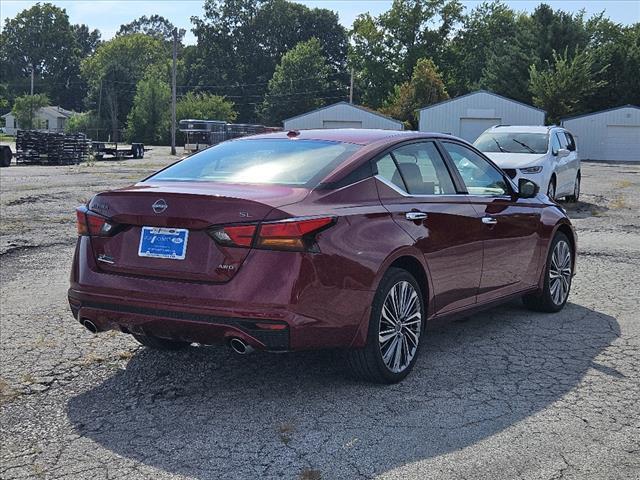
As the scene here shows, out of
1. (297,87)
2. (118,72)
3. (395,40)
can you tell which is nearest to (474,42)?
(395,40)

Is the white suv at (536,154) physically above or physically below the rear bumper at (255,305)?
above

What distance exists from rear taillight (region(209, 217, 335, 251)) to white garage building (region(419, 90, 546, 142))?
4971cm

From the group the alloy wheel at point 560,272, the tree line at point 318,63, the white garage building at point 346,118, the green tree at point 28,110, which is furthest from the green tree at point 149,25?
the alloy wheel at point 560,272

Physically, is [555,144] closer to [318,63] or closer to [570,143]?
[570,143]

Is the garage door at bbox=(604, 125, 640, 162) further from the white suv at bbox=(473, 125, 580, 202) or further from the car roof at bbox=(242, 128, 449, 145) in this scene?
the car roof at bbox=(242, 128, 449, 145)

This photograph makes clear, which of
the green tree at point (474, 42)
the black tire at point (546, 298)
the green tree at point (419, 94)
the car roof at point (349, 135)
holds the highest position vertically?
the green tree at point (474, 42)

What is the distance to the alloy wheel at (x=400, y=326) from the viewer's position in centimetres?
500

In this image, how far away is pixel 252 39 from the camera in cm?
11481

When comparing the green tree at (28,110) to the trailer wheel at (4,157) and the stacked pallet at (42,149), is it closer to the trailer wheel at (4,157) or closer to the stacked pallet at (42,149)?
the stacked pallet at (42,149)

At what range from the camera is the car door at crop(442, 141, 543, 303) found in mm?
6129

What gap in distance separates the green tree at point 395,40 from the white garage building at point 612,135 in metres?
35.7

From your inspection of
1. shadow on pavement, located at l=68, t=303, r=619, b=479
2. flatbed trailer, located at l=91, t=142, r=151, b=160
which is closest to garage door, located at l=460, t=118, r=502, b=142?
flatbed trailer, located at l=91, t=142, r=151, b=160

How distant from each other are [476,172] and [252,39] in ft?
369

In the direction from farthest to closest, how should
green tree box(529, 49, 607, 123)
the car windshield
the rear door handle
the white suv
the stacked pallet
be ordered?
green tree box(529, 49, 607, 123) → the stacked pallet → the car windshield → the white suv → the rear door handle
